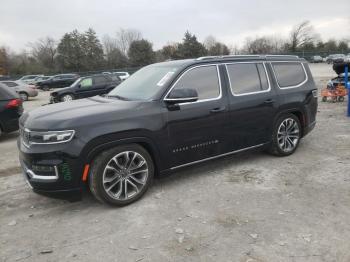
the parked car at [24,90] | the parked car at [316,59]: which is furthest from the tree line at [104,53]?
the parked car at [24,90]

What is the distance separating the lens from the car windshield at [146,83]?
4.56 meters

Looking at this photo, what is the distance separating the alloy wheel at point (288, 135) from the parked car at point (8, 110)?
671cm

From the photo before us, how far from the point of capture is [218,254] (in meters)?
3.11

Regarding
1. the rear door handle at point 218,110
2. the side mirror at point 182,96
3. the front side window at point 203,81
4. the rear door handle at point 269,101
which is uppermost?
the front side window at point 203,81

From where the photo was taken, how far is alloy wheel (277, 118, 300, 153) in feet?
18.9

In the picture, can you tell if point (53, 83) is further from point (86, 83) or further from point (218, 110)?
point (218, 110)

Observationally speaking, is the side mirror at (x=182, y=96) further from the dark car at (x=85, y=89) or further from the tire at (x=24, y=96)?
the tire at (x=24, y=96)

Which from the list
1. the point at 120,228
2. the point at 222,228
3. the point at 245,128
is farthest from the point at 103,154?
the point at 245,128

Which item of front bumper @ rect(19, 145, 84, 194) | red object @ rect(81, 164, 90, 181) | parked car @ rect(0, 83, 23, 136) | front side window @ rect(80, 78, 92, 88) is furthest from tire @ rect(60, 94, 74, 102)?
red object @ rect(81, 164, 90, 181)

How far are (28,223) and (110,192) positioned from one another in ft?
3.34

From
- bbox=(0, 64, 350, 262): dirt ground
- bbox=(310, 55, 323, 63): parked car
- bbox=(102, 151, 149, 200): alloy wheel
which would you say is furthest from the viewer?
bbox=(310, 55, 323, 63): parked car

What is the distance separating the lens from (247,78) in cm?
529

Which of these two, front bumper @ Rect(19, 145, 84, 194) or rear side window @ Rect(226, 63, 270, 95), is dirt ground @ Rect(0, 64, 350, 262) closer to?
front bumper @ Rect(19, 145, 84, 194)

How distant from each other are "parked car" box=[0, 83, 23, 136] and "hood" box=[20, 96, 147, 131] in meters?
4.60
